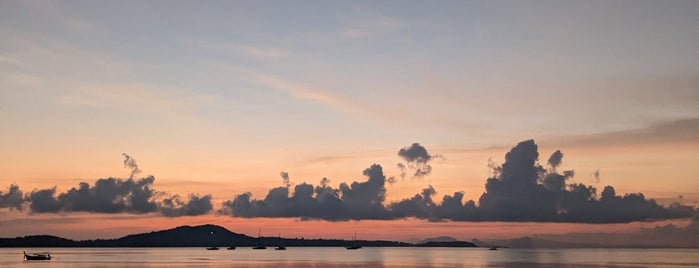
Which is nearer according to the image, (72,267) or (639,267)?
(72,267)

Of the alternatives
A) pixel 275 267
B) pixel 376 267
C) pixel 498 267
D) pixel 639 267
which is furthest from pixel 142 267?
pixel 639 267

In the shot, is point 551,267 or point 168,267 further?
point 551,267

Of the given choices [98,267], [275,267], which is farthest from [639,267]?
[98,267]

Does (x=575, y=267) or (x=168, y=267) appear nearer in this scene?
(x=168, y=267)

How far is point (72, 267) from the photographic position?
184 meters

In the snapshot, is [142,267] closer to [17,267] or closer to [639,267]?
[17,267]

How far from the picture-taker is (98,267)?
607 feet

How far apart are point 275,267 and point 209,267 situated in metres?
19.8

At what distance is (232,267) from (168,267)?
16357 mm

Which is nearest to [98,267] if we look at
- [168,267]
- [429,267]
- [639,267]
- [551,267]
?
[168,267]

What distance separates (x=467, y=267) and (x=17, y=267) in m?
126

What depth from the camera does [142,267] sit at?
179 meters

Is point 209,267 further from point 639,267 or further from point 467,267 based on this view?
point 639,267

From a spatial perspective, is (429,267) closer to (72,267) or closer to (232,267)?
(232,267)
